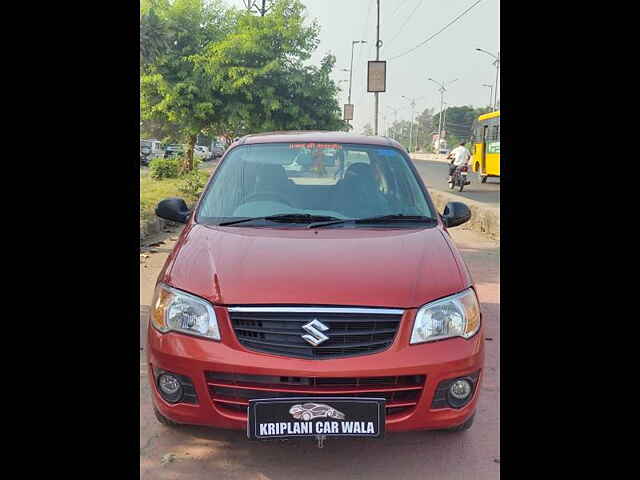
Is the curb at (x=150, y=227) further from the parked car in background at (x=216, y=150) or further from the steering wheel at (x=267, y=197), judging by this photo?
the parked car in background at (x=216, y=150)

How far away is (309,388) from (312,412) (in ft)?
0.33

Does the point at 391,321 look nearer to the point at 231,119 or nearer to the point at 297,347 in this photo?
the point at 297,347

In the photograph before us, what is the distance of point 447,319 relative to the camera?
2764 millimetres

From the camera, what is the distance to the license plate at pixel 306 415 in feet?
8.43

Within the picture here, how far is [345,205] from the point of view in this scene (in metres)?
3.74

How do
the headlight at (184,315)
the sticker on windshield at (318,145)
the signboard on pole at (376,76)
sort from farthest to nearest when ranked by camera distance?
1. the signboard on pole at (376,76)
2. the sticker on windshield at (318,145)
3. the headlight at (184,315)

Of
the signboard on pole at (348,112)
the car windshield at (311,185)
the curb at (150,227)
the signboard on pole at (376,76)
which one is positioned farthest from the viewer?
the signboard on pole at (348,112)

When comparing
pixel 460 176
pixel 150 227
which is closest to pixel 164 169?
pixel 460 176

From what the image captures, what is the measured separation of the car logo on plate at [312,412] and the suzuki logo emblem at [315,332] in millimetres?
258

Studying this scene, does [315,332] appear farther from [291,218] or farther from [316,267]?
[291,218]

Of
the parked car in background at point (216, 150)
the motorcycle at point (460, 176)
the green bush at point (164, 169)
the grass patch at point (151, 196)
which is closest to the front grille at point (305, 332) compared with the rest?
the grass patch at point (151, 196)
